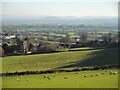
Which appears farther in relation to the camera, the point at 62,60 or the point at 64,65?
the point at 62,60

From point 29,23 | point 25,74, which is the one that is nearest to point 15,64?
point 25,74

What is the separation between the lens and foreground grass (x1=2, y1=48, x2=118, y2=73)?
34.4 m

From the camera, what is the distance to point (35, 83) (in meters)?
21.9

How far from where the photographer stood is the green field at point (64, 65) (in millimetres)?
21558

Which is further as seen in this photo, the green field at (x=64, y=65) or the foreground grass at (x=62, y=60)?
the foreground grass at (x=62, y=60)

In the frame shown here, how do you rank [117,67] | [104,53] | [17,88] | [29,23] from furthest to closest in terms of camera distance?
[29,23], [104,53], [117,67], [17,88]

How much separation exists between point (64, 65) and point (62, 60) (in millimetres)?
3565

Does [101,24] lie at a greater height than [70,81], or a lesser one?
greater

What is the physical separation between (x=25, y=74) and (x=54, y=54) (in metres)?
14.4

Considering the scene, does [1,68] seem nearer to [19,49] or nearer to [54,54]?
[54,54]

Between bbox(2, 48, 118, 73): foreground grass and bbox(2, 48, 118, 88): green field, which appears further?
bbox(2, 48, 118, 73): foreground grass

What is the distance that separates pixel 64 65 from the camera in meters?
34.6

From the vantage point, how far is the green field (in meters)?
21.6

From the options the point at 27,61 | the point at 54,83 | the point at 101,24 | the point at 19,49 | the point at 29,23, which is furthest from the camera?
the point at 29,23
